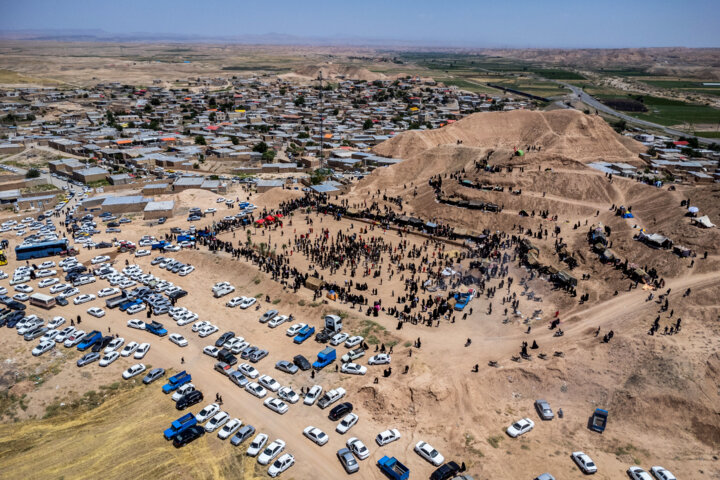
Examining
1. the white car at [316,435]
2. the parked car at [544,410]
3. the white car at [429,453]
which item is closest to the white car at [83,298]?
the white car at [316,435]

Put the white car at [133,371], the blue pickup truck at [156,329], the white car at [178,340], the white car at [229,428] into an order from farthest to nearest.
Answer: the blue pickup truck at [156,329], the white car at [178,340], the white car at [133,371], the white car at [229,428]

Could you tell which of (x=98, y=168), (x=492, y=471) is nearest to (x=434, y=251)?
(x=492, y=471)

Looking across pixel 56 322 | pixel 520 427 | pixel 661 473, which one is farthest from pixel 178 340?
pixel 661 473

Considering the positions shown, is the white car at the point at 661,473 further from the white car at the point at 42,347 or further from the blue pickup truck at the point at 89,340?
the white car at the point at 42,347

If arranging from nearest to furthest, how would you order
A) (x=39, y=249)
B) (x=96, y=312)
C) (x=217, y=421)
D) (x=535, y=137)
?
(x=217, y=421) < (x=96, y=312) < (x=39, y=249) < (x=535, y=137)

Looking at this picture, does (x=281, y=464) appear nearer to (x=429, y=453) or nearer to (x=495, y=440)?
(x=429, y=453)

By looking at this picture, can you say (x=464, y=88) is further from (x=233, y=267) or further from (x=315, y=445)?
(x=315, y=445)
